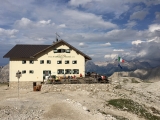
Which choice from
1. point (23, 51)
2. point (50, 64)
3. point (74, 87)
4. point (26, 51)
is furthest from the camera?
point (26, 51)

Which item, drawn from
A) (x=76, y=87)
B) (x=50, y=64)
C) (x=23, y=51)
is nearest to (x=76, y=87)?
(x=76, y=87)

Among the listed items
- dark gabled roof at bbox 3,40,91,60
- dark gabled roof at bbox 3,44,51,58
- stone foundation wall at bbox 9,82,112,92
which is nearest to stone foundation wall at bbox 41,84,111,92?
stone foundation wall at bbox 9,82,112,92

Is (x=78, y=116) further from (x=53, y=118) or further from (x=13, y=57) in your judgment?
(x=13, y=57)

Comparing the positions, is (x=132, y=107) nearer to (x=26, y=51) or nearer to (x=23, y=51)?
(x=26, y=51)

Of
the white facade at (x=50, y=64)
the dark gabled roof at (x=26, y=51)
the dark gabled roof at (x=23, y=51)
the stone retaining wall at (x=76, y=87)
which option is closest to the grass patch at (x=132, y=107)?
A: the stone retaining wall at (x=76, y=87)

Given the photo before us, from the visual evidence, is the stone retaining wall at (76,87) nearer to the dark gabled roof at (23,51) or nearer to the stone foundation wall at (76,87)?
the stone foundation wall at (76,87)

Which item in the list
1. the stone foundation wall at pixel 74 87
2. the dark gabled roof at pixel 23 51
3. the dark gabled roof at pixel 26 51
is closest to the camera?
the stone foundation wall at pixel 74 87

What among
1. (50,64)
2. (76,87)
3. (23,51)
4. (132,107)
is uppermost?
(23,51)

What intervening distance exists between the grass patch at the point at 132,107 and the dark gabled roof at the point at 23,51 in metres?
20.9

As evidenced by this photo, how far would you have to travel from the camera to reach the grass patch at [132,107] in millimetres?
25578

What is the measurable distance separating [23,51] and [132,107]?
26109 millimetres

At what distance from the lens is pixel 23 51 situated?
4250cm

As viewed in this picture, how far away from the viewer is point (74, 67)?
41156mm

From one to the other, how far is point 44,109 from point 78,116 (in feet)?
12.9
